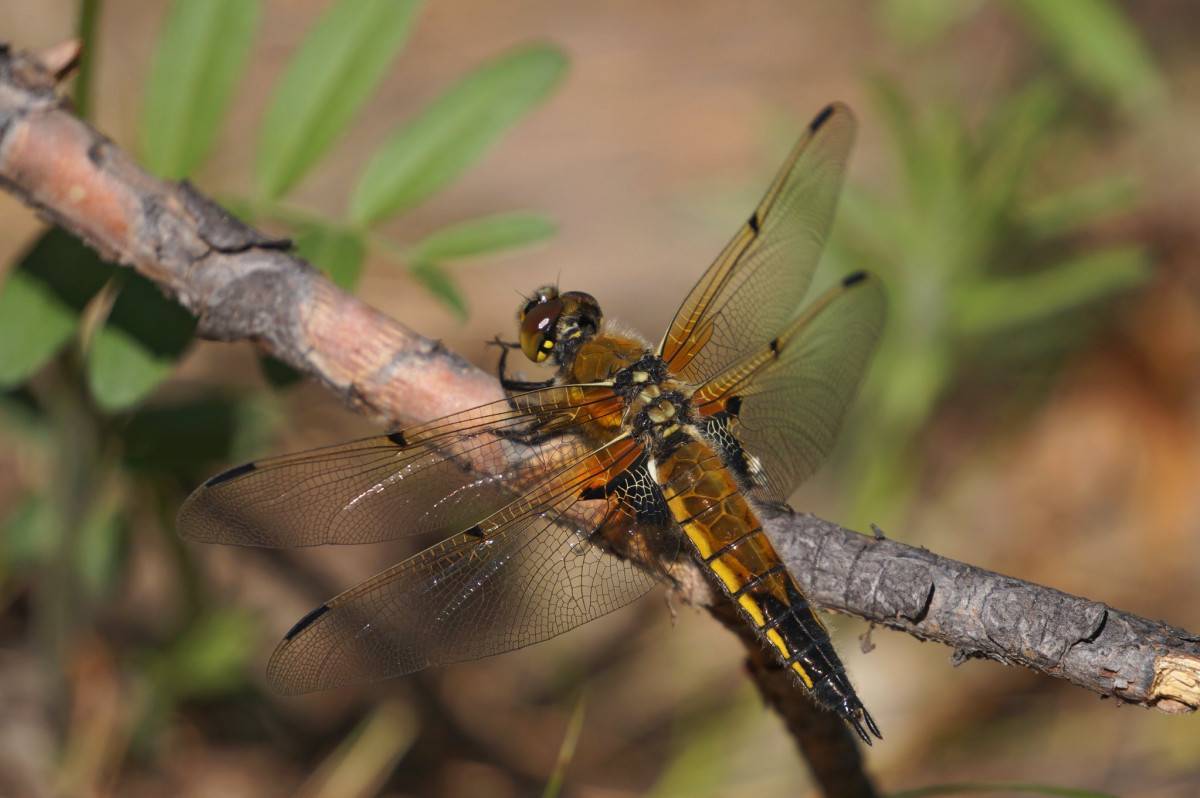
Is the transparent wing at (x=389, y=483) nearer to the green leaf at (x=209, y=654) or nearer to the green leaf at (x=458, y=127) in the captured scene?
the green leaf at (x=458, y=127)

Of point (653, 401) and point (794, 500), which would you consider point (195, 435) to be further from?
point (794, 500)

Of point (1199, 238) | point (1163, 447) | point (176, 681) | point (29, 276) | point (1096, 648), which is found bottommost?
point (1096, 648)

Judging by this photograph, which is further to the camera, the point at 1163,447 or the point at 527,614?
the point at 1163,447

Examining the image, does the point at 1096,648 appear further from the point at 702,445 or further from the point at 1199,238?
the point at 1199,238

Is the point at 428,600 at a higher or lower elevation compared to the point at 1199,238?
lower

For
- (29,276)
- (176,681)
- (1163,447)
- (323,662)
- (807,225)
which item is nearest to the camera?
(323,662)

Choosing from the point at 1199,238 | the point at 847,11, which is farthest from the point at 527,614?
the point at 847,11

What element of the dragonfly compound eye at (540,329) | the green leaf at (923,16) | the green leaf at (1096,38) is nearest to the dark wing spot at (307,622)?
the dragonfly compound eye at (540,329)

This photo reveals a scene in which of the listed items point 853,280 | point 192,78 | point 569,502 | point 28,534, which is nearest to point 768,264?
point 853,280
